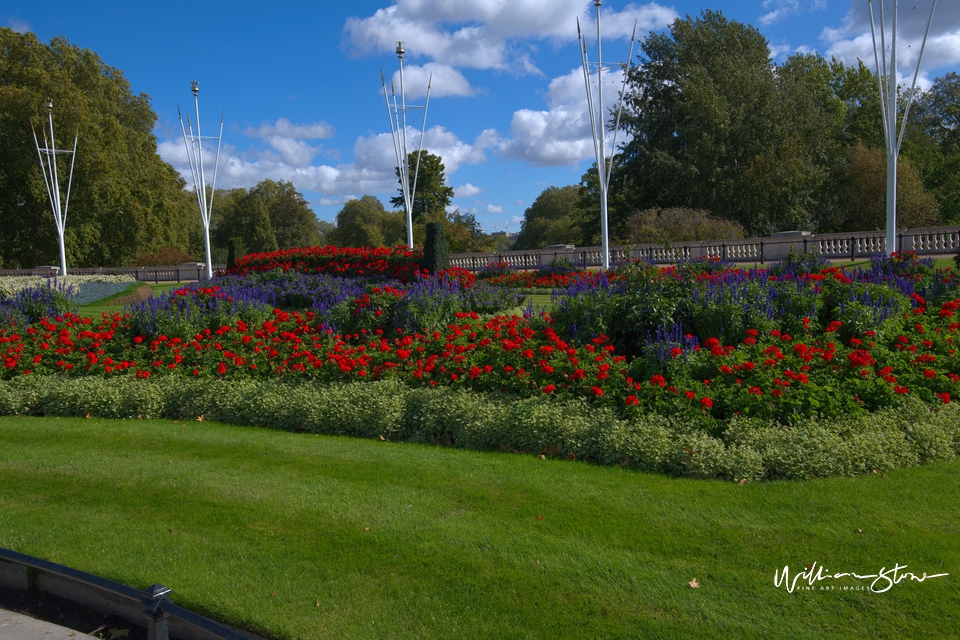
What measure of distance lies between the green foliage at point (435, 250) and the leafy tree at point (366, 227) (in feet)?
176

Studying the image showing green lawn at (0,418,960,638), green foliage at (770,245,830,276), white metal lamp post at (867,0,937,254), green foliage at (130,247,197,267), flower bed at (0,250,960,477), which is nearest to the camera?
green lawn at (0,418,960,638)

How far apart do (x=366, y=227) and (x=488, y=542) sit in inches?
2723

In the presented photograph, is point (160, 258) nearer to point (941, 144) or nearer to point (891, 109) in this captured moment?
point (891, 109)

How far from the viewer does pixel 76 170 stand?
1606 inches

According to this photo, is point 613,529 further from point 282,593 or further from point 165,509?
point 165,509

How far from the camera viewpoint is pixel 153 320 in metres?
10.8

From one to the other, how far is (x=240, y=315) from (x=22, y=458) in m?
5.79

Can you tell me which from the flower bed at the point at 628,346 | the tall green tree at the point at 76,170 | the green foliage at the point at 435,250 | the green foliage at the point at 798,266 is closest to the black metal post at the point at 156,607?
the flower bed at the point at 628,346

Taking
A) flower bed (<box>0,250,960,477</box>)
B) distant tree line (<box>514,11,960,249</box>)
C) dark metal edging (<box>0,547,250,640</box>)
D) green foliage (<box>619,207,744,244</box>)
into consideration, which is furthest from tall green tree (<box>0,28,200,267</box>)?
dark metal edging (<box>0,547,250,640</box>)

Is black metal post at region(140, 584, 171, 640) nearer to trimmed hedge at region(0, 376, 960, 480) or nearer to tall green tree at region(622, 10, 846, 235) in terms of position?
trimmed hedge at region(0, 376, 960, 480)

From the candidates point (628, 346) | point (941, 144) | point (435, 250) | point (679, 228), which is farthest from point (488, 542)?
point (941, 144)
